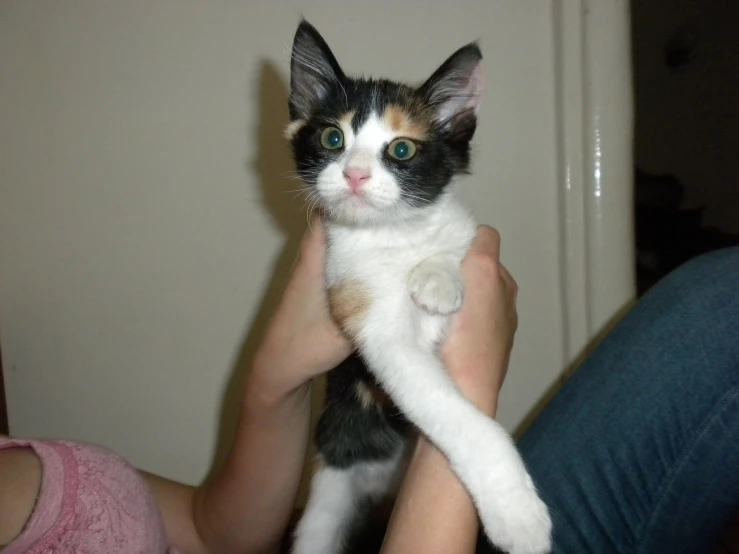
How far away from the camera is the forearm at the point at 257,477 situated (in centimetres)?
101

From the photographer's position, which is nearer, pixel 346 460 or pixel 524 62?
pixel 346 460

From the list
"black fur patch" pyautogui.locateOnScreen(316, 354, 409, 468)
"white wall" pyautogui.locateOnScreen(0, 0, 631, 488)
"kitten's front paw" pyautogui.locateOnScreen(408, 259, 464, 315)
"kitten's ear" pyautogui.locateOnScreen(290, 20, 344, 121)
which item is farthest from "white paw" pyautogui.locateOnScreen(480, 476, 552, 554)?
"white wall" pyautogui.locateOnScreen(0, 0, 631, 488)

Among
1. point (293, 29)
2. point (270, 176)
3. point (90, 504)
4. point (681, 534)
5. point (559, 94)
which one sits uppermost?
point (293, 29)

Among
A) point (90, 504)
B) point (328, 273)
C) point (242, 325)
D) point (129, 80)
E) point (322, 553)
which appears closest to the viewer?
point (90, 504)

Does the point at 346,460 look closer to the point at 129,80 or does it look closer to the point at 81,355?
the point at 81,355

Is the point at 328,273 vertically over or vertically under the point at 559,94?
under

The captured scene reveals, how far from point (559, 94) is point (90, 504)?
1.38 metres

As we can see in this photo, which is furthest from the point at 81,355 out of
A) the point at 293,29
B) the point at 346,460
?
the point at 293,29

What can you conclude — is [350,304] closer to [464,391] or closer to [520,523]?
[464,391]

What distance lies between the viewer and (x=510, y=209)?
1.45 metres

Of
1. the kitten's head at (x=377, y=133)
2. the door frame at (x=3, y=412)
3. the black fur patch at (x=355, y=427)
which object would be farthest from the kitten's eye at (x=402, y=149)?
the door frame at (x=3, y=412)

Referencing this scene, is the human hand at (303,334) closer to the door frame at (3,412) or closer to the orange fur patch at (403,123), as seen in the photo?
the orange fur patch at (403,123)

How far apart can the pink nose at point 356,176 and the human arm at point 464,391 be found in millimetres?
229

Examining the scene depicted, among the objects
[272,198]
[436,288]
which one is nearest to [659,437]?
[436,288]
